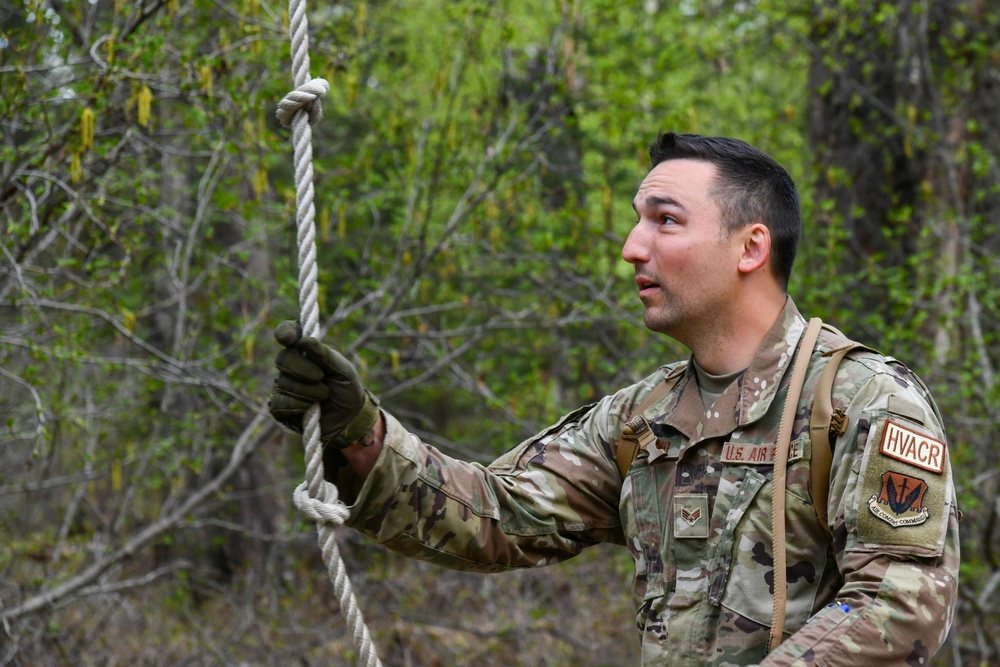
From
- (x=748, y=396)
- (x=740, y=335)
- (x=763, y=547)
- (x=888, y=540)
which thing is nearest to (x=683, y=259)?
(x=740, y=335)

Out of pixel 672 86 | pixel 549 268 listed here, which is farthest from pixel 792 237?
pixel 672 86

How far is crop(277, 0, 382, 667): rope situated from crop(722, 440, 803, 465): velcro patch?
0.90m

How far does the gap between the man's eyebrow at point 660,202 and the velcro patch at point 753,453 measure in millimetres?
625

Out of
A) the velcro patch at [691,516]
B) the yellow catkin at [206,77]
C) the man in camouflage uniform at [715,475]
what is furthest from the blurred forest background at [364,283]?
the velcro patch at [691,516]

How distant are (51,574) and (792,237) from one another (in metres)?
5.17

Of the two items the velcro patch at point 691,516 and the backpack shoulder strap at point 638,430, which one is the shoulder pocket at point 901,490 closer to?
the velcro patch at point 691,516

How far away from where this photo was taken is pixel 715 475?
2.44m

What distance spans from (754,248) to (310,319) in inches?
45.0

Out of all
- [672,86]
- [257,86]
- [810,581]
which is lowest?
[810,581]

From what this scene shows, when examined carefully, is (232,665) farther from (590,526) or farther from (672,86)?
(672,86)

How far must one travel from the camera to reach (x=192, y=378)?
17.6ft

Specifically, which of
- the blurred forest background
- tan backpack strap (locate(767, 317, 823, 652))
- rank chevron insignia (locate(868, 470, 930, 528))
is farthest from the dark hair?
the blurred forest background

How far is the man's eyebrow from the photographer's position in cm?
262

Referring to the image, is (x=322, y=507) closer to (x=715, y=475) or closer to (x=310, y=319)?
(x=310, y=319)
